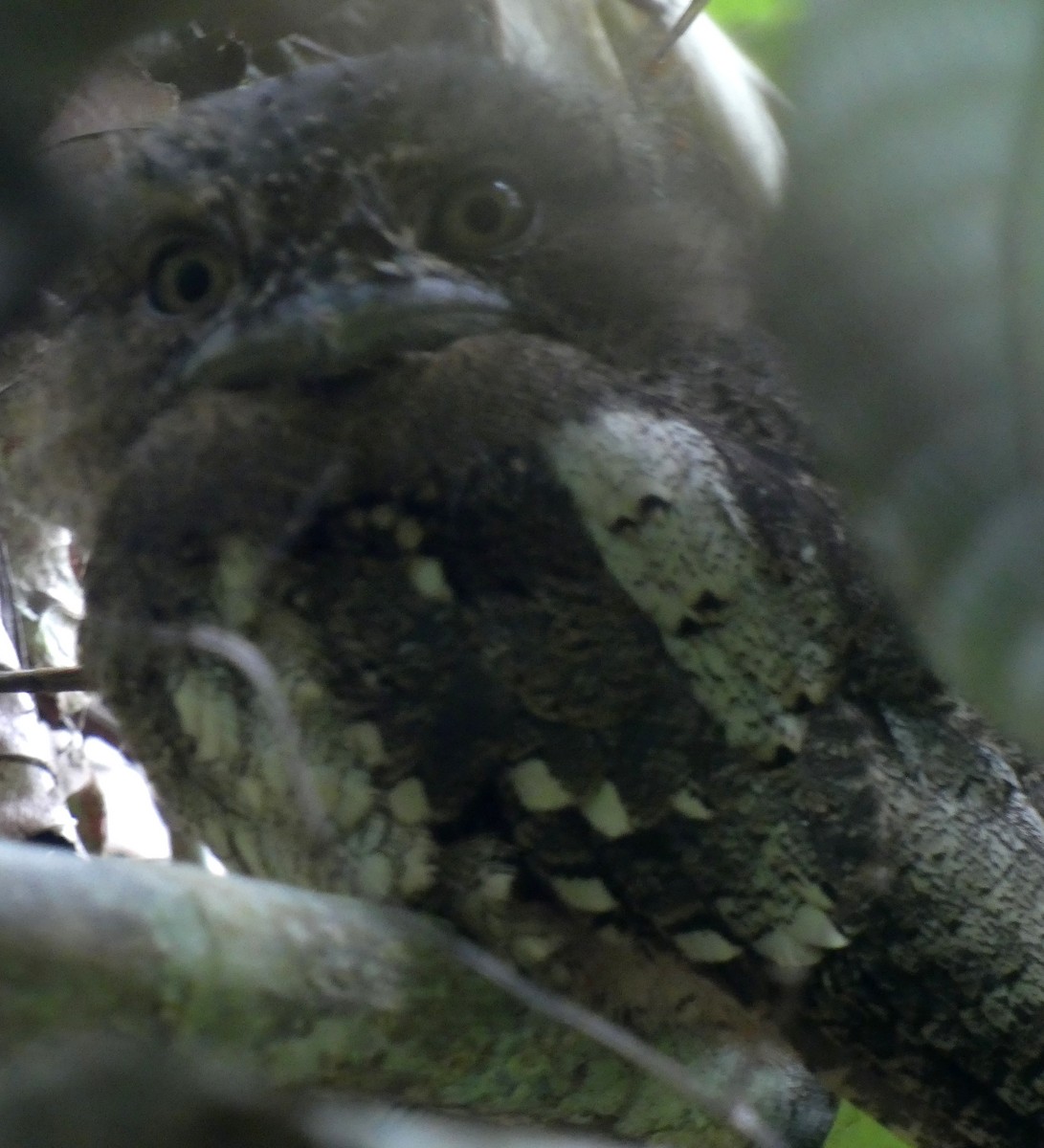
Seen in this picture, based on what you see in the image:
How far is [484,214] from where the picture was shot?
5.19ft

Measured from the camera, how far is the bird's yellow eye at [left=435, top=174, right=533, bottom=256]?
1562 mm

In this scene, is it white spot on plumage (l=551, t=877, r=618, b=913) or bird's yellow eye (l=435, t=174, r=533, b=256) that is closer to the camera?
white spot on plumage (l=551, t=877, r=618, b=913)

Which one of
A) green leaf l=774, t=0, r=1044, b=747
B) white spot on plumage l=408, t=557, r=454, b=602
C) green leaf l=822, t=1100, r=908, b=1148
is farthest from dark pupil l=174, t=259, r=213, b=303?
green leaf l=822, t=1100, r=908, b=1148

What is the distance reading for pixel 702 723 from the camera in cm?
137

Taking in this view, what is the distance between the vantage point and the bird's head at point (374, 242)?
144 centimetres

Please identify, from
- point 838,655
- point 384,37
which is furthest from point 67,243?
point 838,655

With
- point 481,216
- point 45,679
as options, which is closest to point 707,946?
point 481,216

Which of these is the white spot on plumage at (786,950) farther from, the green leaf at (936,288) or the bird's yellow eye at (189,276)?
the bird's yellow eye at (189,276)

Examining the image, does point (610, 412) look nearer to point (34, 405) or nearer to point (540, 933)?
point (540, 933)

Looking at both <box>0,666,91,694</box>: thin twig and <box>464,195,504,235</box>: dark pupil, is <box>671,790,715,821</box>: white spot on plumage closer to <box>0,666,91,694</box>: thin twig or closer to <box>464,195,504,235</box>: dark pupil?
<box>464,195,504,235</box>: dark pupil

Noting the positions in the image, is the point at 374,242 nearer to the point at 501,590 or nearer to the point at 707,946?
the point at 501,590

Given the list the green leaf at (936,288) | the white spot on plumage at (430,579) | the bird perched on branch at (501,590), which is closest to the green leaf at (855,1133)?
the bird perched on branch at (501,590)

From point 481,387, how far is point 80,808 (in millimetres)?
1163

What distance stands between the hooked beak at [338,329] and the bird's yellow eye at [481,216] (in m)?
0.07
